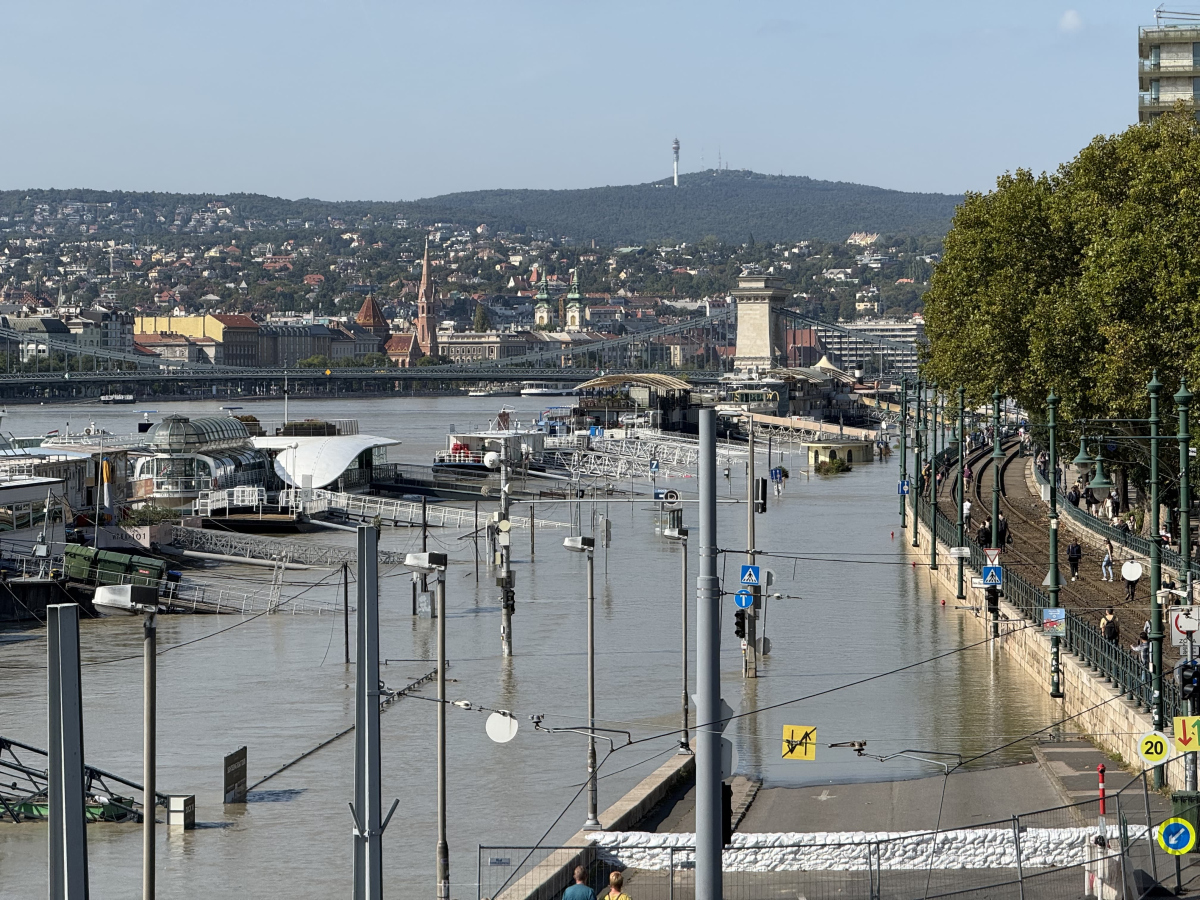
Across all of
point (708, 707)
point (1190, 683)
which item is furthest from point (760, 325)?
point (708, 707)

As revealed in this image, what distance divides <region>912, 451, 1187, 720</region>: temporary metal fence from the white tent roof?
35784 mm

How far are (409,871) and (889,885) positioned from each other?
474cm

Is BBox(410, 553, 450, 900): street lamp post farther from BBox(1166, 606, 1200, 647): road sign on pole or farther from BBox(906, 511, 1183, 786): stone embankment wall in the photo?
BBox(1166, 606, 1200, 647): road sign on pole

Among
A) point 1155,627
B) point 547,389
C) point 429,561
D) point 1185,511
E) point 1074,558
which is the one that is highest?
point 1185,511

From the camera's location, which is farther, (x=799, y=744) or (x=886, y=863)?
(x=799, y=744)

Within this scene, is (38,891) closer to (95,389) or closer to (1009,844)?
(1009,844)

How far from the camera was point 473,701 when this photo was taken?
2688 cm

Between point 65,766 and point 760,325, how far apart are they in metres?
188

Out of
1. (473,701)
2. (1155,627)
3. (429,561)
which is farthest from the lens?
(473,701)

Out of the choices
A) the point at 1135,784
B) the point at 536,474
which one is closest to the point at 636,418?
Result: the point at 536,474

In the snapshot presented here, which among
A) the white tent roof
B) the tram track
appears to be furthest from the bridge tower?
the white tent roof

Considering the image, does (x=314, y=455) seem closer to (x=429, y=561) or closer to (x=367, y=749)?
(x=429, y=561)

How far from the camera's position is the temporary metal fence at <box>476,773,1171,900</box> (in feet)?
50.6

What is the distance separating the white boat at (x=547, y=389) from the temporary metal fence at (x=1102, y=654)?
444ft
